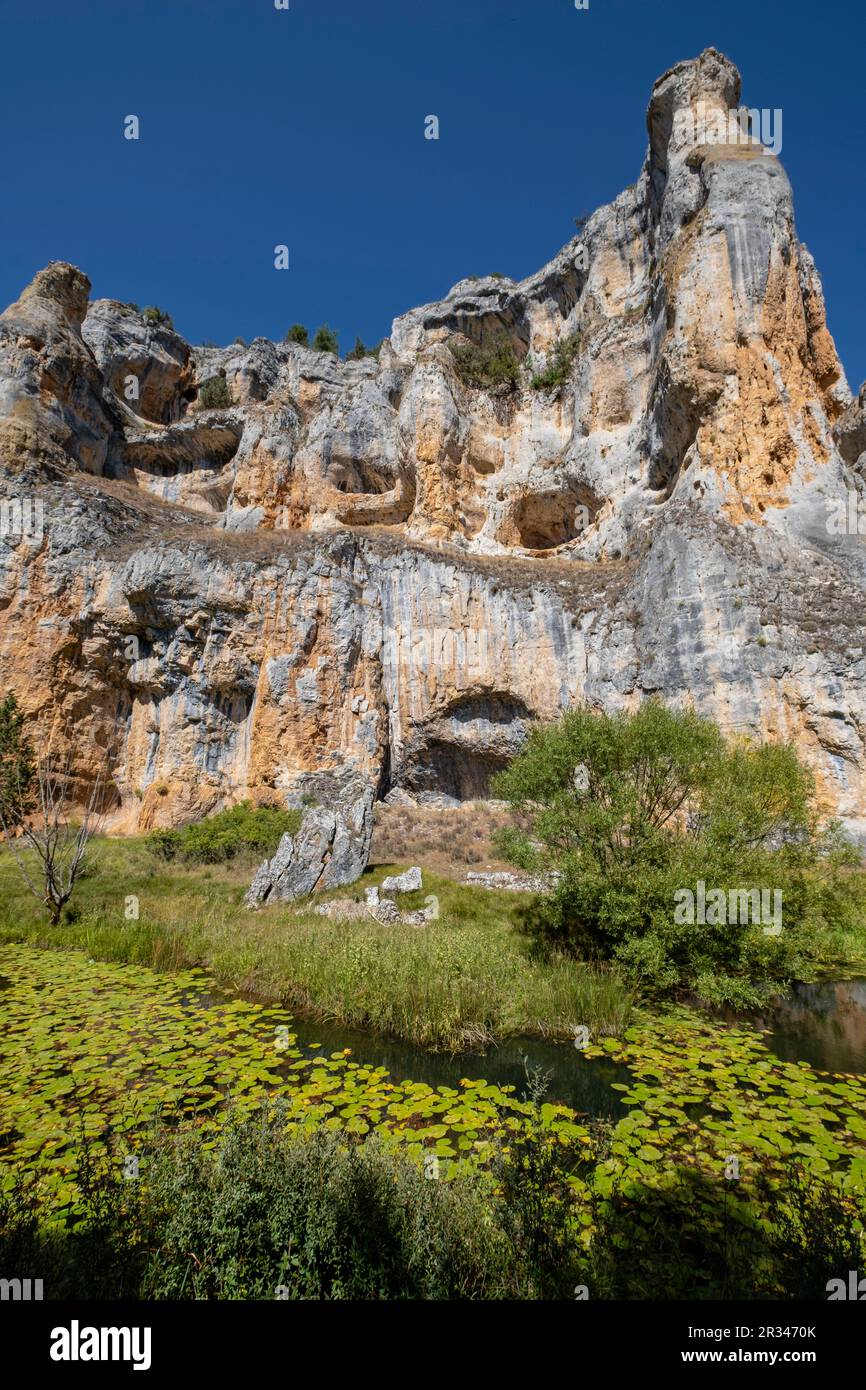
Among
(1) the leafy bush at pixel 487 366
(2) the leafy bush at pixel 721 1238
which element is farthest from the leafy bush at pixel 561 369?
(2) the leafy bush at pixel 721 1238

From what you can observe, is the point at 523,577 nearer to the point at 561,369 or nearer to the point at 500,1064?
the point at 561,369

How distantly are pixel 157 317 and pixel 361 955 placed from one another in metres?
55.3

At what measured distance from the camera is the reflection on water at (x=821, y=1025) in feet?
23.7

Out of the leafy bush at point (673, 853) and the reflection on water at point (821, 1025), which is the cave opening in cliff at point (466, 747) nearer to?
the leafy bush at point (673, 853)

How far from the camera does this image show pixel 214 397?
144ft

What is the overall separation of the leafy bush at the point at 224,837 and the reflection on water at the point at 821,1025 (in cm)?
1467

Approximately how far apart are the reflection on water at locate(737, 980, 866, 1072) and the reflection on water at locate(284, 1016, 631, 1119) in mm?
2563

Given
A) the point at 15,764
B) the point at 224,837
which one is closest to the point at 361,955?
the point at 224,837

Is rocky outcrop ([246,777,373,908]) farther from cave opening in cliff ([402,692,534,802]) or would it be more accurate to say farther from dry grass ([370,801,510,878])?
cave opening in cliff ([402,692,534,802])

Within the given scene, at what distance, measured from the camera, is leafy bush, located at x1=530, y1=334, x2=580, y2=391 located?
38.2 m

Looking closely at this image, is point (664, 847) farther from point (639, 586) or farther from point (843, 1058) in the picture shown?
point (639, 586)

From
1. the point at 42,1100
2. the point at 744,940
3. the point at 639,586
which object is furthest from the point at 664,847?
the point at 639,586

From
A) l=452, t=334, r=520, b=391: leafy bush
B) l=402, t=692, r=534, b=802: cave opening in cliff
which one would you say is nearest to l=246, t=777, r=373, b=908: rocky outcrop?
l=402, t=692, r=534, b=802: cave opening in cliff
